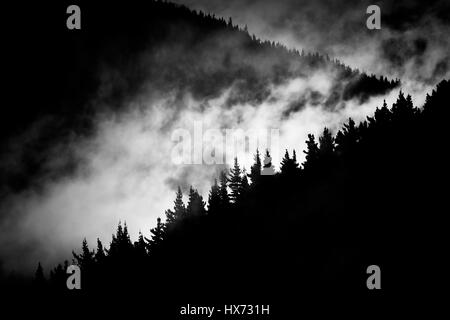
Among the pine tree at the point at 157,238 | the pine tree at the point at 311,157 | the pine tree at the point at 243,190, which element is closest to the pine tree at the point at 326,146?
the pine tree at the point at 311,157

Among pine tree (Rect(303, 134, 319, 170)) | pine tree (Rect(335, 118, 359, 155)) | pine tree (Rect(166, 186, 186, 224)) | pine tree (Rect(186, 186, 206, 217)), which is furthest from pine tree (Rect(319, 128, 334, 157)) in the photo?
pine tree (Rect(166, 186, 186, 224))

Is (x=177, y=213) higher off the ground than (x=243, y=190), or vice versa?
(x=243, y=190)

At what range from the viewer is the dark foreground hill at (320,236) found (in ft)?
99.0

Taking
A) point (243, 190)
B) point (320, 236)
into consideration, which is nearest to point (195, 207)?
point (243, 190)

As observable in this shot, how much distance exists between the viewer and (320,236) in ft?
120

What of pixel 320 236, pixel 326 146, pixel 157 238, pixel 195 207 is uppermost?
pixel 326 146

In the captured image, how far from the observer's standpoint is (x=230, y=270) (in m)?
39.1

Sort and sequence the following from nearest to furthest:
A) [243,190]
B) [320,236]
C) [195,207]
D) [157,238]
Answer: [320,236] → [243,190] → [195,207] → [157,238]

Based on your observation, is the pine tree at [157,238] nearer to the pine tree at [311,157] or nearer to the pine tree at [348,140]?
the pine tree at [311,157]

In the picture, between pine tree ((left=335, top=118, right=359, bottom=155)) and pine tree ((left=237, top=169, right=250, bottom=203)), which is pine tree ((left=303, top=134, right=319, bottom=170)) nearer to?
pine tree ((left=335, top=118, right=359, bottom=155))

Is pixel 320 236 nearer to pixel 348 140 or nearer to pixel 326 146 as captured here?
pixel 326 146
